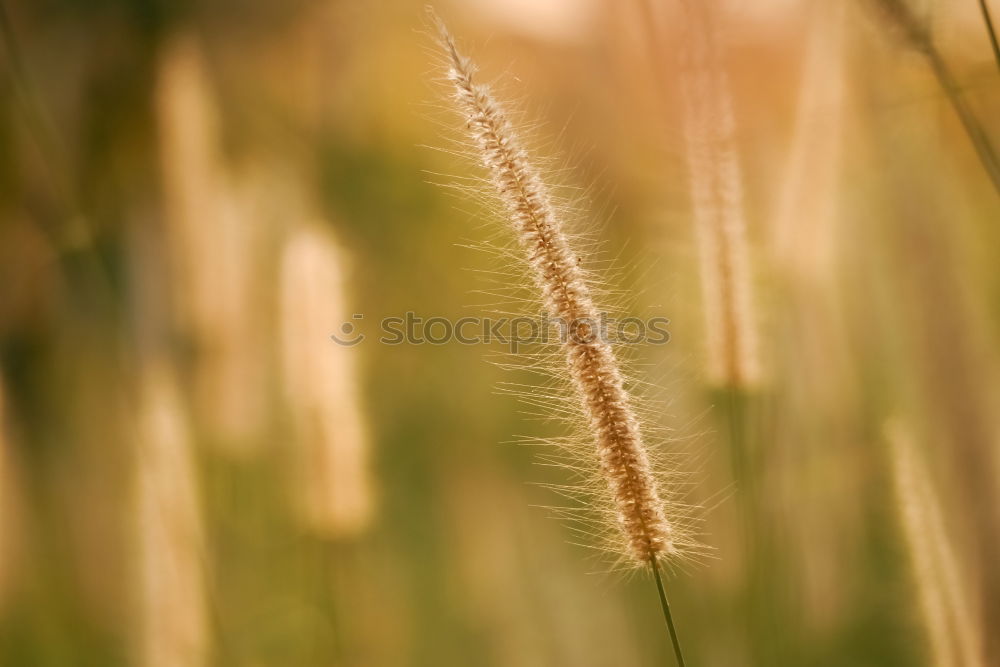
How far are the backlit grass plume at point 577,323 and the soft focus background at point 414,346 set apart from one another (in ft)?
0.98

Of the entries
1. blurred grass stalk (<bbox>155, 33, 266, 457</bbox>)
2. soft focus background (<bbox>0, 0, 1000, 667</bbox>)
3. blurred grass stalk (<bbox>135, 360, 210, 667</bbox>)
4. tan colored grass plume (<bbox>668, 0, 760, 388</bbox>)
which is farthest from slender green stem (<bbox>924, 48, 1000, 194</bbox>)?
blurred grass stalk (<bbox>135, 360, 210, 667</bbox>)

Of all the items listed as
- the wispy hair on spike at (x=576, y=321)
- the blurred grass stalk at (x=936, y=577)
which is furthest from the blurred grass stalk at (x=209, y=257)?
the blurred grass stalk at (x=936, y=577)

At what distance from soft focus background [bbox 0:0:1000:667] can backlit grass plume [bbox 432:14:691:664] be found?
0.30m

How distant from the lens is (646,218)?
2.91 ft

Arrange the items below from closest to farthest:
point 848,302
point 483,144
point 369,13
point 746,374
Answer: point 483,144 → point 746,374 → point 848,302 → point 369,13

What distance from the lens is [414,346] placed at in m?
0.94

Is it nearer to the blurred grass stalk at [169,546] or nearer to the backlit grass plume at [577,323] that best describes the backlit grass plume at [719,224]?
the backlit grass plume at [577,323]

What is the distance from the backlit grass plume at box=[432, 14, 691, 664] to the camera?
548 mm

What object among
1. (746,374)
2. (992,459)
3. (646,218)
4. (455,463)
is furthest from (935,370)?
(455,463)

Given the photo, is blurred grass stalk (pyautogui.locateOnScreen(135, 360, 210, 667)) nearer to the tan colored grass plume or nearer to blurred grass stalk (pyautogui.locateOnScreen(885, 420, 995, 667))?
the tan colored grass plume

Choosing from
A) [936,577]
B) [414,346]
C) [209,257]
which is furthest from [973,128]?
[209,257]

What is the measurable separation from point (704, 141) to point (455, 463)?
49 centimetres

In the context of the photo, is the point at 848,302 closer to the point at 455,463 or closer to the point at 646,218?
the point at 646,218

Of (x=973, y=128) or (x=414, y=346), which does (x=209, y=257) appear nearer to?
(x=414, y=346)
